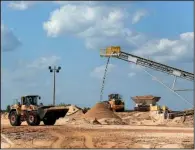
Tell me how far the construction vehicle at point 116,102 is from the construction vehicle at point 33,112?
20163mm

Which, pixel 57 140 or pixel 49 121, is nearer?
pixel 57 140

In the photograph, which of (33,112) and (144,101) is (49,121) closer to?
(33,112)

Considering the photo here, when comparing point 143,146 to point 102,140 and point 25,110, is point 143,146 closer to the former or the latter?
point 102,140

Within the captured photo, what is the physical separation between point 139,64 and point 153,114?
324 inches

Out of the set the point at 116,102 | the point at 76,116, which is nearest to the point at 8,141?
the point at 76,116

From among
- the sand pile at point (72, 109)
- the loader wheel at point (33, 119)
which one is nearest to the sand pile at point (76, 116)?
the sand pile at point (72, 109)

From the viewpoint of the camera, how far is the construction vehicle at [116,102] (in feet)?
174

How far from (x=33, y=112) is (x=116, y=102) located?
74.2 feet

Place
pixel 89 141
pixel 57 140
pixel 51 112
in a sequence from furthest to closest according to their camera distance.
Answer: pixel 51 112 < pixel 57 140 < pixel 89 141

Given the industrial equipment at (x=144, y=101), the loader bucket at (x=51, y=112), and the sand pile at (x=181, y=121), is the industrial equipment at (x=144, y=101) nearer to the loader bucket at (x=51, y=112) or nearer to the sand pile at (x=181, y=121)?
the sand pile at (x=181, y=121)

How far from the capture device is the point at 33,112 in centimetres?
3188

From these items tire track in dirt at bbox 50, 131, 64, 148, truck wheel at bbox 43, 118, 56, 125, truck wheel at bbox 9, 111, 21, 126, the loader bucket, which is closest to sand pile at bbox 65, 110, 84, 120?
truck wheel at bbox 43, 118, 56, 125

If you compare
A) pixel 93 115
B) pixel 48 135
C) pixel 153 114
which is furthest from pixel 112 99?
pixel 48 135

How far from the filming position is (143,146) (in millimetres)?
18938
